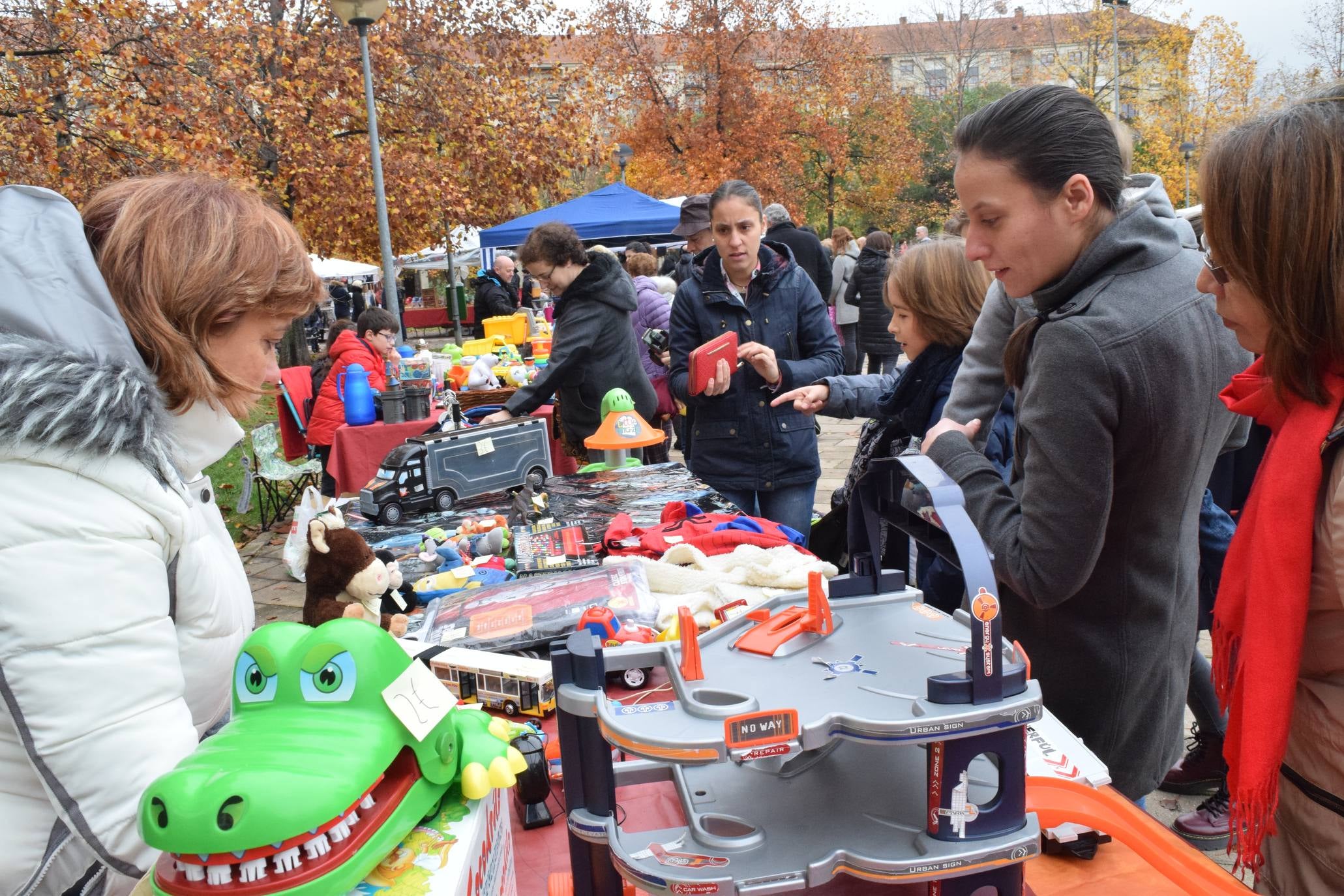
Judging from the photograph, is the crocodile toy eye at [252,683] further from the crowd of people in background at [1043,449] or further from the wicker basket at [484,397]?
the wicker basket at [484,397]

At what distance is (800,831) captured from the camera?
95 cm

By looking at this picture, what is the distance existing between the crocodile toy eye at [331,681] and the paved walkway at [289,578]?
8.82 feet

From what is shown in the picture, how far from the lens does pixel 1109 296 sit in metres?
1.39

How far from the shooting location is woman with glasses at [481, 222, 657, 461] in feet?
15.0

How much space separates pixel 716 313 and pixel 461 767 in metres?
2.66

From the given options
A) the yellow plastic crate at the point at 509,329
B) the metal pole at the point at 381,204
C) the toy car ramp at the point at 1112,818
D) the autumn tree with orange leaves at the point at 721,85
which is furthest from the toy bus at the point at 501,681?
the autumn tree with orange leaves at the point at 721,85

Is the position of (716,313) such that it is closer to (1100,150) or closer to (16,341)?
(1100,150)

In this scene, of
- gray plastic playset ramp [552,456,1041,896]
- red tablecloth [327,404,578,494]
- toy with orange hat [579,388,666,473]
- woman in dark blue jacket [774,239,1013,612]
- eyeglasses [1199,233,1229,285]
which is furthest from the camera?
red tablecloth [327,404,578,494]

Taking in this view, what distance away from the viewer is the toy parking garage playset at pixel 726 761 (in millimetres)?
813

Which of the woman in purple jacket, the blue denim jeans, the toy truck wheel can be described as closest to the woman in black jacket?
the woman in purple jacket

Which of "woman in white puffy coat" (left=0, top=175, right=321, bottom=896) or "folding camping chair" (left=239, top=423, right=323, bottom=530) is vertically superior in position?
"woman in white puffy coat" (left=0, top=175, right=321, bottom=896)

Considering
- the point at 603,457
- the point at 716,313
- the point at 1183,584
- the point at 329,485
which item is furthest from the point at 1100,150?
the point at 329,485

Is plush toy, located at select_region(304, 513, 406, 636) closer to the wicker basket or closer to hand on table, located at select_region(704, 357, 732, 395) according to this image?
hand on table, located at select_region(704, 357, 732, 395)

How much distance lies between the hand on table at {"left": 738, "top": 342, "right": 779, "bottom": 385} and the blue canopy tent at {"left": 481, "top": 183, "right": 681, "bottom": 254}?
25.2 ft
